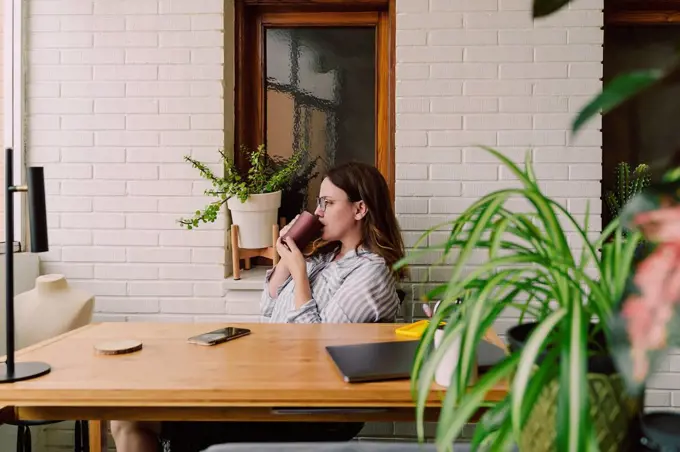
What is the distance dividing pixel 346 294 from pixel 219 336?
22.9 inches

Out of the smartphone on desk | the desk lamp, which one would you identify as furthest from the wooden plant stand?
the desk lamp

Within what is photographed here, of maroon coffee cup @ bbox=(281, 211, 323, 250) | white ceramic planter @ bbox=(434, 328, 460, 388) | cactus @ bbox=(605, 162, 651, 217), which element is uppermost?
cactus @ bbox=(605, 162, 651, 217)

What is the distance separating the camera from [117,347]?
1.59 meters

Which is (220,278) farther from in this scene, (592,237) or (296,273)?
(592,237)

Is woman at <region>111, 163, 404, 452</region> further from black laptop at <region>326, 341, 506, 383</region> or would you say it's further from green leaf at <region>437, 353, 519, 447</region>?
green leaf at <region>437, 353, 519, 447</region>

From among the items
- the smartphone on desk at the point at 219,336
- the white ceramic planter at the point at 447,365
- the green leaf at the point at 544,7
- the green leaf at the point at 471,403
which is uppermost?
the green leaf at the point at 544,7

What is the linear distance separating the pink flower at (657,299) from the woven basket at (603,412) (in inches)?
12.5

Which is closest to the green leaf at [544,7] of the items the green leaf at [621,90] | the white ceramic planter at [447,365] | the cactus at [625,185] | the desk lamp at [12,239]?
the green leaf at [621,90]

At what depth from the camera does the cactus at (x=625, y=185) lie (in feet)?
9.12

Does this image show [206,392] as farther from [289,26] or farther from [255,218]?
[289,26]

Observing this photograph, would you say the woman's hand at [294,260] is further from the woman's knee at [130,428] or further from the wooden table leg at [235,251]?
the woman's knee at [130,428]

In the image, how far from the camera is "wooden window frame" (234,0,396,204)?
9.60 feet

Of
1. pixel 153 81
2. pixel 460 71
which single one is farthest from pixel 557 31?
pixel 153 81

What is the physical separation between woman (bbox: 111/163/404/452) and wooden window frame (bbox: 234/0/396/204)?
21.5 inches
